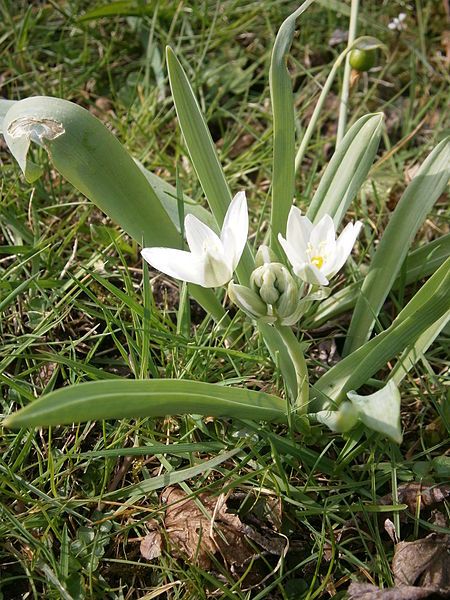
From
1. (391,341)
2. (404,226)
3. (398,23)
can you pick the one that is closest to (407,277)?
(404,226)

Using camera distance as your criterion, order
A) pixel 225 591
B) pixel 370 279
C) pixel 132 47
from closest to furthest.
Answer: pixel 225 591 → pixel 370 279 → pixel 132 47

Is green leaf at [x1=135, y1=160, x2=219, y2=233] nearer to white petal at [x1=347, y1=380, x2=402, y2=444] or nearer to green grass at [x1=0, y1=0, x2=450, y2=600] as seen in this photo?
green grass at [x1=0, y1=0, x2=450, y2=600]

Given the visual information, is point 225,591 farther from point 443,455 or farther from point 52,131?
point 52,131

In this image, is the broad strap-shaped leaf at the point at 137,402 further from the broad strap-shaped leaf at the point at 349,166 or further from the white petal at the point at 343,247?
the broad strap-shaped leaf at the point at 349,166

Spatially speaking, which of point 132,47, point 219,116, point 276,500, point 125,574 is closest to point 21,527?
point 125,574

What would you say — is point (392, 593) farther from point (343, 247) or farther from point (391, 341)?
point (343, 247)

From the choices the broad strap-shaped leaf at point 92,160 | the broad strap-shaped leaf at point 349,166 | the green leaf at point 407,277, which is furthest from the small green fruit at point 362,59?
the broad strap-shaped leaf at point 92,160

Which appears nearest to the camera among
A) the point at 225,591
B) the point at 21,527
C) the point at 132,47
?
the point at 225,591
